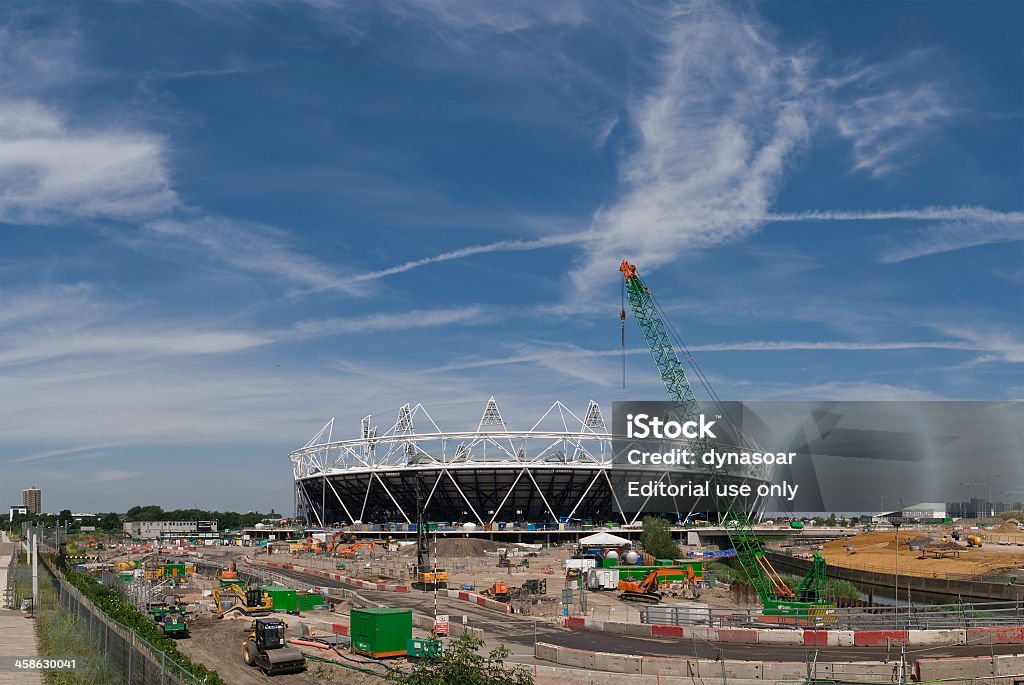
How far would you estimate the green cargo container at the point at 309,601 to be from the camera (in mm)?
63688

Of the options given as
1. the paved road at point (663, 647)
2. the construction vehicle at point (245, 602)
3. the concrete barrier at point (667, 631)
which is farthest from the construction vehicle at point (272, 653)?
the concrete barrier at point (667, 631)

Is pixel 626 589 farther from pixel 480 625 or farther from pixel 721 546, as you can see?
pixel 721 546

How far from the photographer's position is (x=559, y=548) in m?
143

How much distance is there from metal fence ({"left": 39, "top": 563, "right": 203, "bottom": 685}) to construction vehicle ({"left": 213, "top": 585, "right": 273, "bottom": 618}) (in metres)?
23.1

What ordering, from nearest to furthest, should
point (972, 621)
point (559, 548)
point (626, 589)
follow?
point (972, 621), point (626, 589), point (559, 548)

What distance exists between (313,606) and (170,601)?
32.7ft

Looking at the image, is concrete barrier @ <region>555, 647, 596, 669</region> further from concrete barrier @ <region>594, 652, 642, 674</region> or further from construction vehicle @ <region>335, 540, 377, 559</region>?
construction vehicle @ <region>335, 540, 377, 559</region>

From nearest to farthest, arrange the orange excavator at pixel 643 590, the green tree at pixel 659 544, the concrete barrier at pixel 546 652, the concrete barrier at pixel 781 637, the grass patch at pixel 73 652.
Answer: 1. the grass patch at pixel 73 652
2. the concrete barrier at pixel 546 652
3. the concrete barrier at pixel 781 637
4. the orange excavator at pixel 643 590
5. the green tree at pixel 659 544

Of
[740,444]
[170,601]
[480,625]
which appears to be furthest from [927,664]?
[740,444]

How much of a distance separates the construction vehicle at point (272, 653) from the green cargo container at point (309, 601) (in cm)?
2036

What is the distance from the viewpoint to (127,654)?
2395cm

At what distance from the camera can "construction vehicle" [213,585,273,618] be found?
58.5 metres

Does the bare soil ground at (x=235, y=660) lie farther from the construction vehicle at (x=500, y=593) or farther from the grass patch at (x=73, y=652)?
the construction vehicle at (x=500, y=593)

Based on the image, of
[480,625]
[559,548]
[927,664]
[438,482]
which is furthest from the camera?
[438,482]
